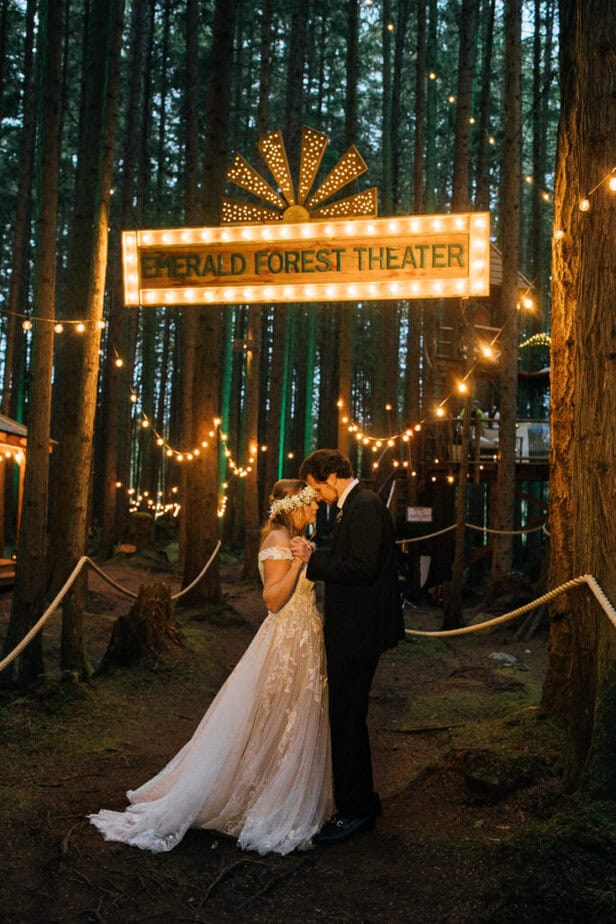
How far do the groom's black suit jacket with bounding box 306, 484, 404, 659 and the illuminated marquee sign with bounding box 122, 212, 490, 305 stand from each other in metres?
2.72

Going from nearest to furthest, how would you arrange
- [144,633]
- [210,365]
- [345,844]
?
[345,844] → [144,633] → [210,365]

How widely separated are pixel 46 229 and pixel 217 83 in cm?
579

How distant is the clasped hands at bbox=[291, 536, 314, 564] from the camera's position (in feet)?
15.4

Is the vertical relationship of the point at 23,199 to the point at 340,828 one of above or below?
above

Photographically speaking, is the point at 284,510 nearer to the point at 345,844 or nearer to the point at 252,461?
the point at 345,844

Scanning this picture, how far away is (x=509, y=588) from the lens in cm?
1510

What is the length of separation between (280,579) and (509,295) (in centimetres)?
1158

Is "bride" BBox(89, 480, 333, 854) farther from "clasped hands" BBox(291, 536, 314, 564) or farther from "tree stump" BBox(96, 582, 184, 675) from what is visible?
"tree stump" BBox(96, 582, 184, 675)

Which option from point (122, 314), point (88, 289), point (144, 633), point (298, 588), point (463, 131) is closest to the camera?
point (298, 588)

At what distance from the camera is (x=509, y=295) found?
14.9 meters

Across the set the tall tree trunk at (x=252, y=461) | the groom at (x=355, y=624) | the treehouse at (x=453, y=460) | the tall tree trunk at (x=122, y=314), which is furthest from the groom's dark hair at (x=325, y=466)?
the tall tree trunk at (x=122, y=314)

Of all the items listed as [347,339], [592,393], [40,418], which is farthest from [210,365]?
[592,393]

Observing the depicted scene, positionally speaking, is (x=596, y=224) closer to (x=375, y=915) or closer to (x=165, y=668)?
(x=375, y=915)

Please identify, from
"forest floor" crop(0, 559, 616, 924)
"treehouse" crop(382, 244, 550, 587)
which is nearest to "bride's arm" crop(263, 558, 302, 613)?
"forest floor" crop(0, 559, 616, 924)
